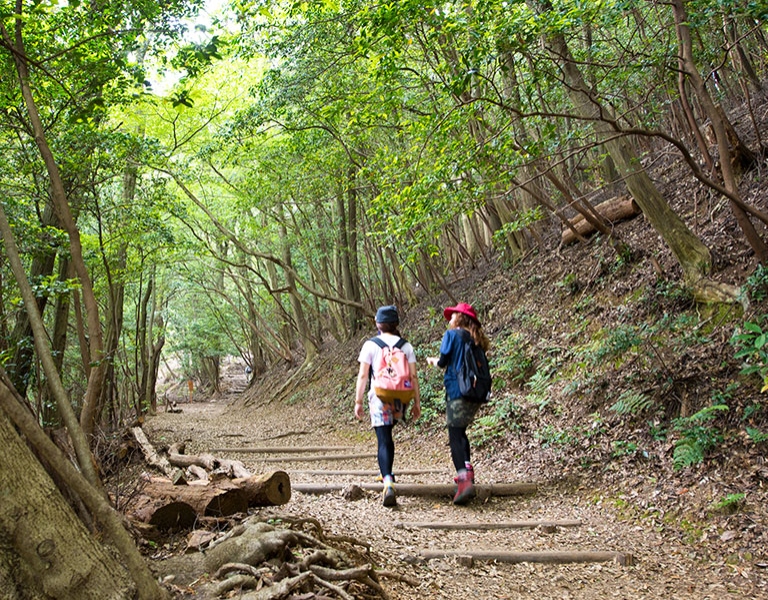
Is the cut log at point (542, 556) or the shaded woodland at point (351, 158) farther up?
the shaded woodland at point (351, 158)

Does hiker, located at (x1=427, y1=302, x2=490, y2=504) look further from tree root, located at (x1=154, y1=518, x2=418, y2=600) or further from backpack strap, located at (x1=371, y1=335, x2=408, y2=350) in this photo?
tree root, located at (x1=154, y1=518, x2=418, y2=600)

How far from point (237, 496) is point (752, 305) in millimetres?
5449

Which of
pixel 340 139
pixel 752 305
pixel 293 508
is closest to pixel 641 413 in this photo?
pixel 752 305

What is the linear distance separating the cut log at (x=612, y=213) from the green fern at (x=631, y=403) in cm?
527

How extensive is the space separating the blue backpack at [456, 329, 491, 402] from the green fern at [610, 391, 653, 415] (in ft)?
5.34

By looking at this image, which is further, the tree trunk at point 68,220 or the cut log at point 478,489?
the cut log at point 478,489

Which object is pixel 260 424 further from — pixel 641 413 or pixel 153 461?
pixel 641 413

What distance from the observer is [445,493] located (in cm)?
558

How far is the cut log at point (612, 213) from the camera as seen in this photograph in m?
10.1

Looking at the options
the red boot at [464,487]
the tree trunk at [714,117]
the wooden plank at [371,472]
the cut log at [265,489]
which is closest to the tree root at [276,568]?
the cut log at [265,489]

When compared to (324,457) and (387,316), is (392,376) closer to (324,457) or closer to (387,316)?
(387,316)

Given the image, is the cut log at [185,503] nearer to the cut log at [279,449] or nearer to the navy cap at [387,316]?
the navy cap at [387,316]

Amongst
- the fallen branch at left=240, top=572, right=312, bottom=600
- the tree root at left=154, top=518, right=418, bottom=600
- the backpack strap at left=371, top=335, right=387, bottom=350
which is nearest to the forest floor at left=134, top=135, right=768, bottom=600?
the tree root at left=154, top=518, right=418, bottom=600

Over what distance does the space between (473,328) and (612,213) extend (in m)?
6.34
